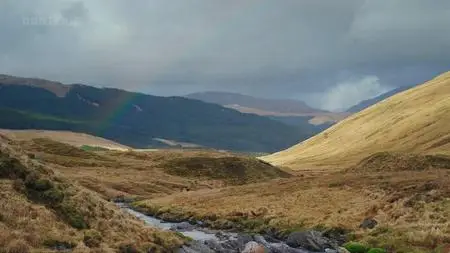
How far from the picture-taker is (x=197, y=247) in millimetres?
41844

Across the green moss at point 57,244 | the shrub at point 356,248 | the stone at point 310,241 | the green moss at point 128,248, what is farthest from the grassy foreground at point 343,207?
the green moss at point 57,244

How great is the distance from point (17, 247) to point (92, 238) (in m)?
6.19

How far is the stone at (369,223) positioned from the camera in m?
54.2

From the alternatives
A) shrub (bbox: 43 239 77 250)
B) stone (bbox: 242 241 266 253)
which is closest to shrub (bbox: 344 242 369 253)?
stone (bbox: 242 241 266 253)

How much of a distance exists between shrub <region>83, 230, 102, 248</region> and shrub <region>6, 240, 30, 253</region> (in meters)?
4.76

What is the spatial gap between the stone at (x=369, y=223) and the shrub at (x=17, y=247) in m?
34.4

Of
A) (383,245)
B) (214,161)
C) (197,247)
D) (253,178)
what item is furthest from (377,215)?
(214,161)

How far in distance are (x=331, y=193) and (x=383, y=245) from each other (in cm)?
2894

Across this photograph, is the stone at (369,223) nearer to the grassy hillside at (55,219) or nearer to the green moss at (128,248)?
the grassy hillside at (55,219)

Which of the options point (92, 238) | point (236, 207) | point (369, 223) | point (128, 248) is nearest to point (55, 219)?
point (92, 238)

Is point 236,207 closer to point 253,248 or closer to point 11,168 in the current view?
point 253,248

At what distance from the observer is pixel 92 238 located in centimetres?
3512

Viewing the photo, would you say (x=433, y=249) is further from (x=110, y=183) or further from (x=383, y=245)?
(x=110, y=183)

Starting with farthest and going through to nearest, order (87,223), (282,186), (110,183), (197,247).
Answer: (110,183) → (282,186) → (197,247) → (87,223)
